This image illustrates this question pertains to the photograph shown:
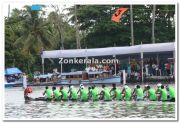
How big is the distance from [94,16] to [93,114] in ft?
105

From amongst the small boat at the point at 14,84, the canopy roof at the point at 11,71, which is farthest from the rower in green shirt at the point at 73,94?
the canopy roof at the point at 11,71

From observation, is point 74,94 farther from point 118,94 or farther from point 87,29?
point 87,29

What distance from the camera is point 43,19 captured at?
6003 centimetres

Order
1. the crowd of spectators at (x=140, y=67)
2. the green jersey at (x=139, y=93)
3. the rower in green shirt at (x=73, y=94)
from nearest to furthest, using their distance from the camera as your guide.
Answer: the green jersey at (x=139, y=93), the rower in green shirt at (x=73, y=94), the crowd of spectators at (x=140, y=67)

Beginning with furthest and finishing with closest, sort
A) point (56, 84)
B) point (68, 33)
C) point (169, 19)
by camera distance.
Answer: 1. point (68, 33)
2. point (169, 19)
3. point (56, 84)

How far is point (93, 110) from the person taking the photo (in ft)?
74.8

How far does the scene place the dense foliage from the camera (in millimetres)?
50594

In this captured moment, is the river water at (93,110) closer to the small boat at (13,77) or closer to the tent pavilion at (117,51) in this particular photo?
the tent pavilion at (117,51)

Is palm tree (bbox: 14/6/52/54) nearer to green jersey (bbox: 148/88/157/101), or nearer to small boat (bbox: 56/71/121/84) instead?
small boat (bbox: 56/71/121/84)

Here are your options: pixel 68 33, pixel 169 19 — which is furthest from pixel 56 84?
pixel 68 33

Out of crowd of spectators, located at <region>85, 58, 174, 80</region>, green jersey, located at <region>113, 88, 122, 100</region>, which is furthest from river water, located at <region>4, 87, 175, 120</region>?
crowd of spectators, located at <region>85, 58, 174, 80</region>

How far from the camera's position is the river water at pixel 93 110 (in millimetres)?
20828

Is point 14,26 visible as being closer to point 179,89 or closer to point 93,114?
point 93,114

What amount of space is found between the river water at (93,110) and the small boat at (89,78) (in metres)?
11.8
